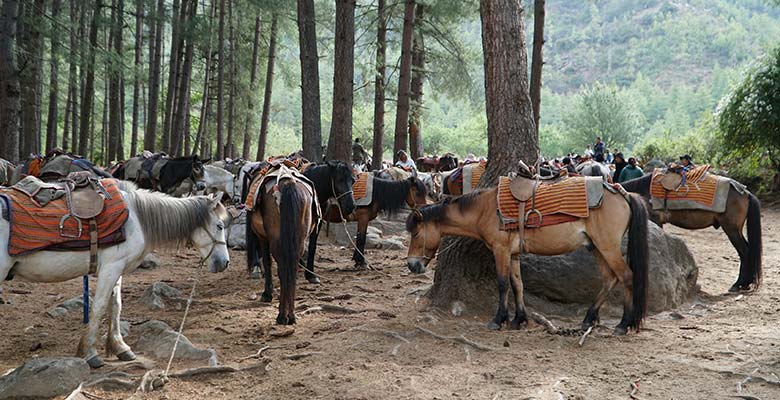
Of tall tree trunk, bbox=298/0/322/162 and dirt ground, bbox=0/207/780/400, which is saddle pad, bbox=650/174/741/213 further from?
tall tree trunk, bbox=298/0/322/162

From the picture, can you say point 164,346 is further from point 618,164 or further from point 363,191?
point 618,164

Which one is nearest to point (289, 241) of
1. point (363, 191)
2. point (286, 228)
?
point (286, 228)

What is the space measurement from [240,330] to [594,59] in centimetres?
16488

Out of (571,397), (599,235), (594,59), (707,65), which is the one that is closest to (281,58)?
(599,235)

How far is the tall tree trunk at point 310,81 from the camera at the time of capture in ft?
39.9

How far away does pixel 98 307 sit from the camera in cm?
451

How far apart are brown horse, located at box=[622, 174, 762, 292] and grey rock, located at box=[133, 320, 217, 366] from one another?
6.91m

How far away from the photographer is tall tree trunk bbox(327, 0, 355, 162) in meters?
11.4

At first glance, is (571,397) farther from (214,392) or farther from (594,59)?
(594,59)

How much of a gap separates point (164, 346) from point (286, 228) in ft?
5.71

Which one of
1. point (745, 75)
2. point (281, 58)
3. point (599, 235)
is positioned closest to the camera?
point (599, 235)

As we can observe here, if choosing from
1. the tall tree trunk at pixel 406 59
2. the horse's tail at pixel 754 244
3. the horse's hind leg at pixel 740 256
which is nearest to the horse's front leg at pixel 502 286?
the horse's hind leg at pixel 740 256

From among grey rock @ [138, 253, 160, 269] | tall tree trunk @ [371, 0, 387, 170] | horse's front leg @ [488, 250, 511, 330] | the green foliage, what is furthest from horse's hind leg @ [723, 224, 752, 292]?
the green foliage

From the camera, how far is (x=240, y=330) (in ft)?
18.9
